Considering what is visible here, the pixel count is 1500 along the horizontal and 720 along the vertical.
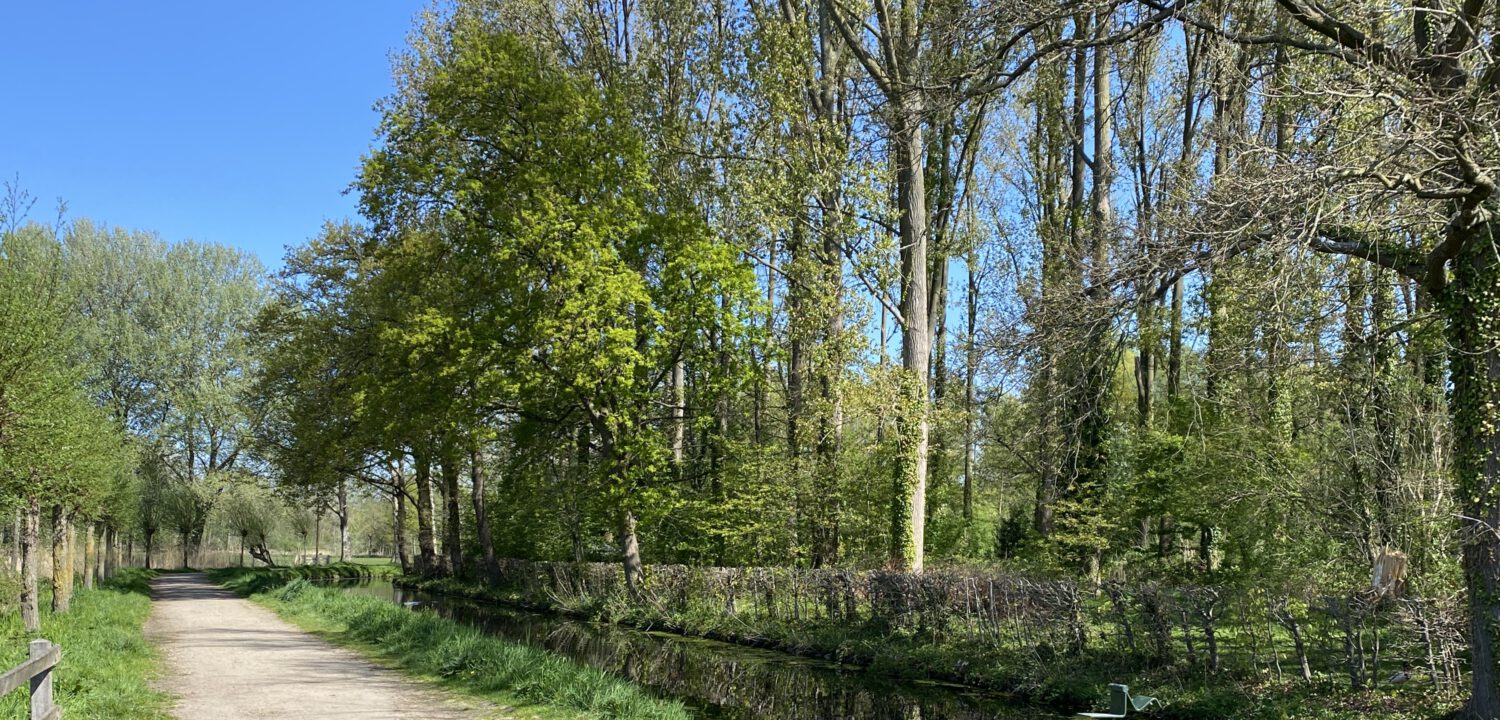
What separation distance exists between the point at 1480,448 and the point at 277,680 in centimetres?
1285

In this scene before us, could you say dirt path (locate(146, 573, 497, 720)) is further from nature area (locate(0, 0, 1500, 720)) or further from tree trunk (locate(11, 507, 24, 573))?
tree trunk (locate(11, 507, 24, 573))

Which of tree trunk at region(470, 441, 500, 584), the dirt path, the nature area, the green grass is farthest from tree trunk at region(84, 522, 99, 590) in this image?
tree trunk at region(470, 441, 500, 584)

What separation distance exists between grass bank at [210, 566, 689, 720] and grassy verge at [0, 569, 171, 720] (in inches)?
120

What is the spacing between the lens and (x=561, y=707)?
9.98m

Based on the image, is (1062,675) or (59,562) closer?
(1062,675)

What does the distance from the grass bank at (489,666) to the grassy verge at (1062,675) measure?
439 centimetres

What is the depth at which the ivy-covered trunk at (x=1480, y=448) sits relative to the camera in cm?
791

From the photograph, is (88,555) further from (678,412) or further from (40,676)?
(40,676)

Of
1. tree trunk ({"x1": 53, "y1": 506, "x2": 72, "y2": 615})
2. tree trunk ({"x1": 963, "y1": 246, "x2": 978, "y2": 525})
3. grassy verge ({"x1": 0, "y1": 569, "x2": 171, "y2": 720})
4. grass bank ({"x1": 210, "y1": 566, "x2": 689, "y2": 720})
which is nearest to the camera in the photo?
grassy verge ({"x1": 0, "y1": 569, "x2": 171, "y2": 720})

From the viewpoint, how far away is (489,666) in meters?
11.7

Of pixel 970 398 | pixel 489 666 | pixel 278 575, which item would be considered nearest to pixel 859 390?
pixel 970 398

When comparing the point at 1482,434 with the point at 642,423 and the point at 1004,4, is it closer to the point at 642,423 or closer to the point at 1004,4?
the point at 1004,4

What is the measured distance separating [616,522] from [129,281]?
98.3 ft

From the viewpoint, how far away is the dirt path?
9500 millimetres
